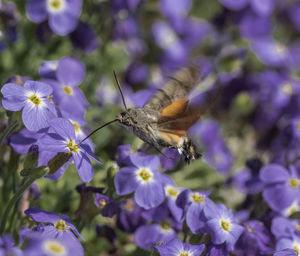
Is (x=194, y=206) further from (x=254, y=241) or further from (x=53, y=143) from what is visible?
(x=53, y=143)

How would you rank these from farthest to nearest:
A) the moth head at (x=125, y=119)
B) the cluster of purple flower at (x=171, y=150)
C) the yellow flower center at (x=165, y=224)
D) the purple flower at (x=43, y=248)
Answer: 1. the yellow flower center at (x=165, y=224)
2. the moth head at (x=125, y=119)
3. the cluster of purple flower at (x=171, y=150)
4. the purple flower at (x=43, y=248)

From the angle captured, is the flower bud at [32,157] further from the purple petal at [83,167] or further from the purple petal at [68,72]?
the purple petal at [68,72]

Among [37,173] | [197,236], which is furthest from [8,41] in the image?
[197,236]

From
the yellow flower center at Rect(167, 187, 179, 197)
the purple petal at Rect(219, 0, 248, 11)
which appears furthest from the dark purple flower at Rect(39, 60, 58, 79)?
the purple petal at Rect(219, 0, 248, 11)

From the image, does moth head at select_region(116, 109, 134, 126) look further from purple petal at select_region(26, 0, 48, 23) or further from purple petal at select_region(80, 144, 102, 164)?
purple petal at select_region(26, 0, 48, 23)

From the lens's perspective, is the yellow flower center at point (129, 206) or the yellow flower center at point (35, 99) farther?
the yellow flower center at point (129, 206)

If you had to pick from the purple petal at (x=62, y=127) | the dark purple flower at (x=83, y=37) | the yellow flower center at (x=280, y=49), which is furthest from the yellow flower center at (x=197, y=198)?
the yellow flower center at (x=280, y=49)

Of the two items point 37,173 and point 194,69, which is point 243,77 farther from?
point 37,173

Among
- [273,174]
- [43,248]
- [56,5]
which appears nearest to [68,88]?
[56,5]
